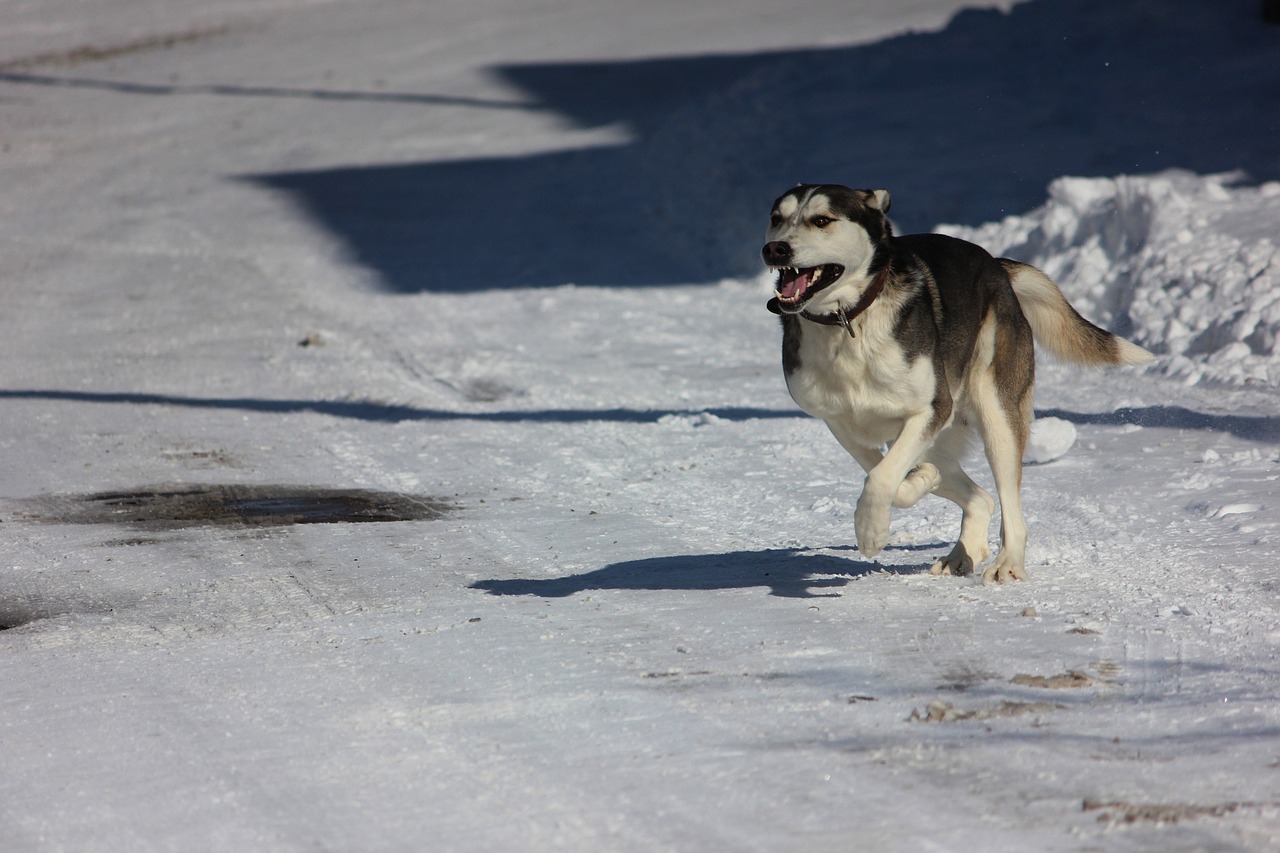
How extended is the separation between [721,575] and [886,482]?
0.95m

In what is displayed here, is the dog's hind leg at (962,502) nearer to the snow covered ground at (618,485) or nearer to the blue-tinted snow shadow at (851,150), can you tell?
the snow covered ground at (618,485)

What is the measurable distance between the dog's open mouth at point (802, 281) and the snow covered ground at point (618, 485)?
1.11 meters

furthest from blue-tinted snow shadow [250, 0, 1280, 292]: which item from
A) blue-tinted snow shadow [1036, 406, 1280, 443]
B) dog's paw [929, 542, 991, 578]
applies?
dog's paw [929, 542, 991, 578]

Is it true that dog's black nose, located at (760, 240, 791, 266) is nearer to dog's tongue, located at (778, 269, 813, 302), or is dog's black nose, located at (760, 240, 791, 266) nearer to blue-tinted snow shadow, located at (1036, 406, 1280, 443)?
dog's tongue, located at (778, 269, 813, 302)

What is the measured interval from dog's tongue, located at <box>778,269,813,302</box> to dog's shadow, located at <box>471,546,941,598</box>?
1.16 m

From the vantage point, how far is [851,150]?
14625 millimetres

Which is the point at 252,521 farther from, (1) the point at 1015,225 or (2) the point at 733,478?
(1) the point at 1015,225

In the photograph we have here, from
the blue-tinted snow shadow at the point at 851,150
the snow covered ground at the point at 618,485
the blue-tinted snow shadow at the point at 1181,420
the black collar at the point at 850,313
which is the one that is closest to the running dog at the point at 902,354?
the black collar at the point at 850,313

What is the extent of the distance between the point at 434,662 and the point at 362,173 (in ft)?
45.5

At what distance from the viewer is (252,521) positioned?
21.8ft

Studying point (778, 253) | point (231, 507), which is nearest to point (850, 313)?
point (778, 253)

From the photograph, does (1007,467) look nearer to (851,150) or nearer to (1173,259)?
(1173,259)

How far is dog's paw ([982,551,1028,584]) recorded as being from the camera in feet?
17.1

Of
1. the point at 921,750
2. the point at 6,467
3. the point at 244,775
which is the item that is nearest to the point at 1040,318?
the point at 921,750
